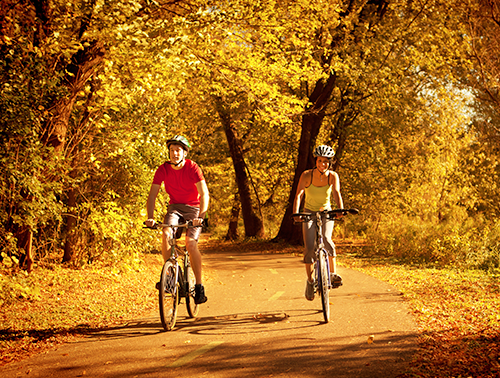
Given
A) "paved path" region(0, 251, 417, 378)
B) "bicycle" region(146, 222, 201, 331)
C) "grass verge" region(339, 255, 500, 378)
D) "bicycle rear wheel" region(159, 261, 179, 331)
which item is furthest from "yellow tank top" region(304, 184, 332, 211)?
"bicycle rear wheel" region(159, 261, 179, 331)

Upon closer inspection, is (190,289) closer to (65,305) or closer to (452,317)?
(65,305)

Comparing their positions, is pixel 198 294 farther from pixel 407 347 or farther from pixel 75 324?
pixel 407 347

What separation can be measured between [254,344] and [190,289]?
4.94 feet

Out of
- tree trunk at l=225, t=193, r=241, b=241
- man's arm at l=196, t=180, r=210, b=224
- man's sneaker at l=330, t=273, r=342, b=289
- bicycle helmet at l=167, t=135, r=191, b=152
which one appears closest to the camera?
bicycle helmet at l=167, t=135, r=191, b=152

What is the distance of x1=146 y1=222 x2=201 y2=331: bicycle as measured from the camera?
6719 mm

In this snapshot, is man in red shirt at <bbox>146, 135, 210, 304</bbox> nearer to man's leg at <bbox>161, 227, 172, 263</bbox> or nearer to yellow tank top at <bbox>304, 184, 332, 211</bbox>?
man's leg at <bbox>161, 227, 172, 263</bbox>

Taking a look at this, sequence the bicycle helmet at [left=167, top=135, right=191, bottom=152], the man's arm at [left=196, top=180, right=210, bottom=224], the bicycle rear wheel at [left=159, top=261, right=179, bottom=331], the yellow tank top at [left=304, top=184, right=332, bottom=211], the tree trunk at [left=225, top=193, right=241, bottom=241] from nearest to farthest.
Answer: the bicycle rear wheel at [left=159, top=261, right=179, bottom=331] < the bicycle helmet at [left=167, top=135, right=191, bottom=152] < the man's arm at [left=196, top=180, right=210, bottom=224] < the yellow tank top at [left=304, top=184, right=332, bottom=211] < the tree trunk at [left=225, top=193, right=241, bottom=241]

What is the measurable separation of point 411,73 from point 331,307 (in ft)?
51.9

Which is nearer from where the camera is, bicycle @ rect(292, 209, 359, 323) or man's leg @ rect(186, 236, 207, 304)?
bicycle @ rect(292, 209, 359, 323)

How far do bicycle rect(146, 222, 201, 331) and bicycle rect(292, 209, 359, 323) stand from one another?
5.30 ft

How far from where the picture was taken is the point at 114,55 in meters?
10.1

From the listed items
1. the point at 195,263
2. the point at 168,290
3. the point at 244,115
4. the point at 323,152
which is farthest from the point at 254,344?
the point at 244,115

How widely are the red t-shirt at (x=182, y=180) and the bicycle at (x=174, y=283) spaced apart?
420 millimetres

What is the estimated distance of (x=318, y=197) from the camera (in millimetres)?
8008
